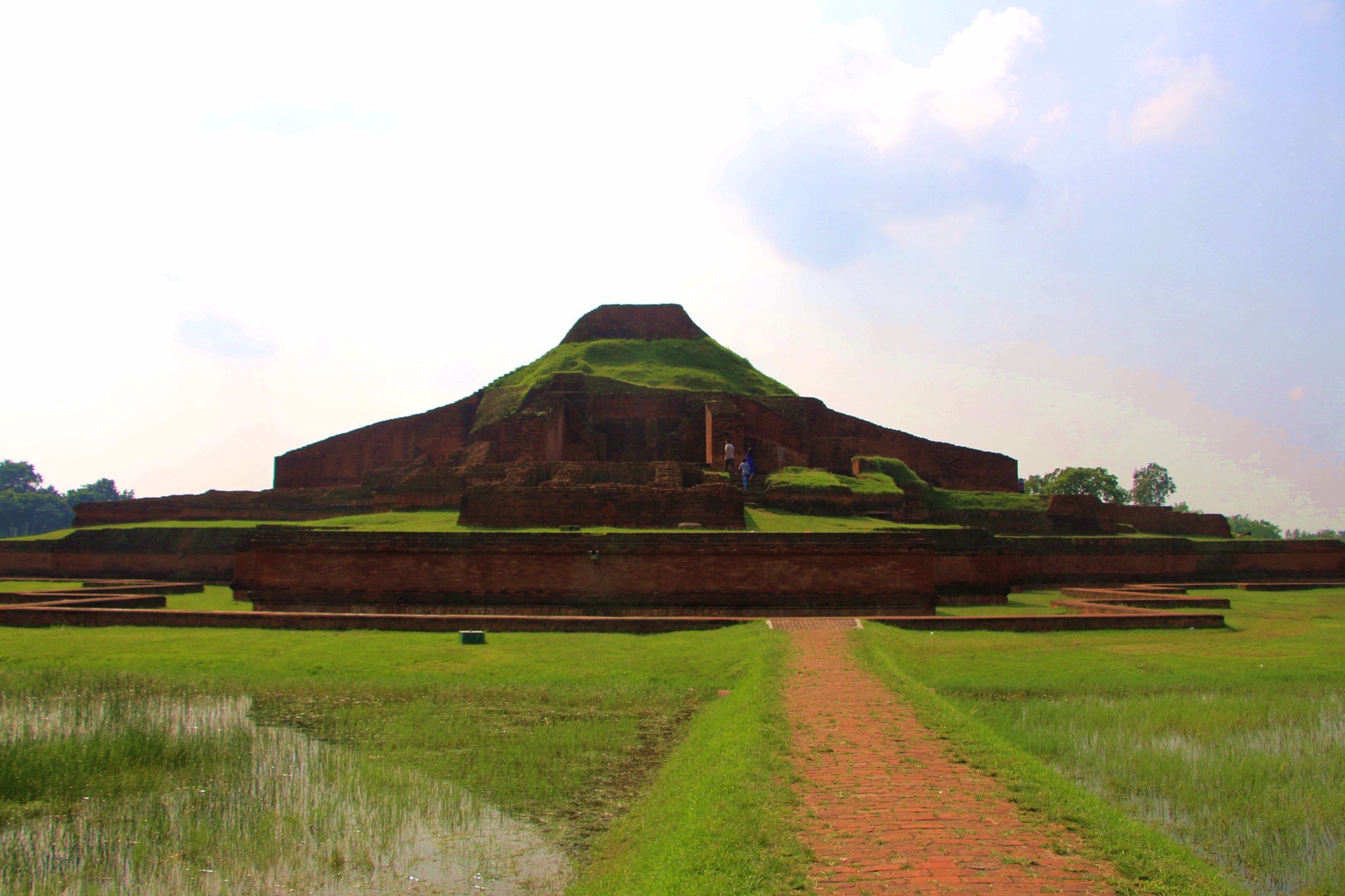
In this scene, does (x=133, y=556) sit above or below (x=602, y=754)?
above

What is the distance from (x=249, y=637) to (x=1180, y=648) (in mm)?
8159

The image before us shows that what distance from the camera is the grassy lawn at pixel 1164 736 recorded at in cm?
356

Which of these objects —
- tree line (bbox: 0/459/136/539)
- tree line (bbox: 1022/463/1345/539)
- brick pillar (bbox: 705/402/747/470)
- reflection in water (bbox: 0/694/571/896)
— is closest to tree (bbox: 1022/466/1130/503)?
tree line (bbox: 1022/463/1345/539)

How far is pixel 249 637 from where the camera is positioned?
8.75 m

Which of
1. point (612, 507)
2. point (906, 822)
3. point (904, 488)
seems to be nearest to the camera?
point (906, 822)

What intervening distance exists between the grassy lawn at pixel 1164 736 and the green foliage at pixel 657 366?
1488 cm

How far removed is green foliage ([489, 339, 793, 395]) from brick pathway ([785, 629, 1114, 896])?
1760cm

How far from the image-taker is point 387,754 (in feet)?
16.8

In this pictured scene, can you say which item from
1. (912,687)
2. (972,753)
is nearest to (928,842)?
(972,753)

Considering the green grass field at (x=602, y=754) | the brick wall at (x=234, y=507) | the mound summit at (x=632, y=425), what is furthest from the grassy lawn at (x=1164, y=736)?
the brick wall at (x=234, y=507)

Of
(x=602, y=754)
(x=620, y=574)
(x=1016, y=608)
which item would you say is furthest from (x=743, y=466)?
(x=602, y=754)

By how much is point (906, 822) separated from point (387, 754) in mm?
2874

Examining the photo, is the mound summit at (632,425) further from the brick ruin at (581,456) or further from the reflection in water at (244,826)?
the reflection in water at (244,826)

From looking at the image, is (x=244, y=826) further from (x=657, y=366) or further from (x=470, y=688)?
(x=657, y=366)
